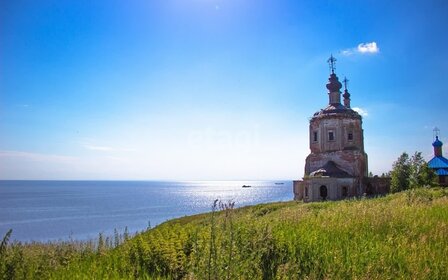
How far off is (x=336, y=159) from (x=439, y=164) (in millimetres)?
17282

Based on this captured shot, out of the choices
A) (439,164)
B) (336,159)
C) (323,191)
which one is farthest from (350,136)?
(439,164)

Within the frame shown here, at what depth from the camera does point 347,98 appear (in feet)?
158

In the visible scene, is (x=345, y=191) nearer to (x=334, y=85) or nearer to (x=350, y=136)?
(x=350, y=136)

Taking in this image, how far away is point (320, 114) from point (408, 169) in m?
12.0

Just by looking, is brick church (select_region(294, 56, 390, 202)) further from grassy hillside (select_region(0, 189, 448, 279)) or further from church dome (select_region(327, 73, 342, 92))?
Result: grassy hillside (select_region(0, 189, 448, 279))

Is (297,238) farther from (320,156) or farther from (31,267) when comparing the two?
(320,156)

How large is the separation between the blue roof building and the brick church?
9211 millimetres

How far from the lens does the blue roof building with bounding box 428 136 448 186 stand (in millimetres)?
44372

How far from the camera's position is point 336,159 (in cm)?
3991

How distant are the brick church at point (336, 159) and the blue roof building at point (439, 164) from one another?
921cm

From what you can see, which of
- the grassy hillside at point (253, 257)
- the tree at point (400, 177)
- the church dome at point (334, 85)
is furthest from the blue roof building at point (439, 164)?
the grassy hillside at point (253, 257)

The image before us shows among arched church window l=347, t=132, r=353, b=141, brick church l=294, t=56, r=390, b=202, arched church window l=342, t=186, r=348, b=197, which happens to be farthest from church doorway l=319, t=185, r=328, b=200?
arched church window l=347, t=132, r=353, b=141

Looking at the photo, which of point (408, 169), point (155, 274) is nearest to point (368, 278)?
point (155, 274)

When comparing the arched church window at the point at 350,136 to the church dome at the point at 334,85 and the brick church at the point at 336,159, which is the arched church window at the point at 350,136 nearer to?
the brick church at the point at 336,159
